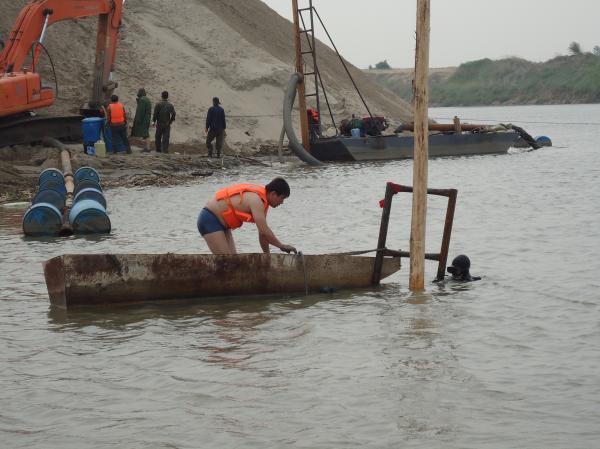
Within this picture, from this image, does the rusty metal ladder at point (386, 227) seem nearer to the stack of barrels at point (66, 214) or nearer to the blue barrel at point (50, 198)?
the stack of barrels at point (66, 214)

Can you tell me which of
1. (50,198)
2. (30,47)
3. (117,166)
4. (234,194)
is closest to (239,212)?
(234,194)

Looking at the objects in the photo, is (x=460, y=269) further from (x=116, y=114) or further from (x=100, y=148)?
(x=116, y=114)

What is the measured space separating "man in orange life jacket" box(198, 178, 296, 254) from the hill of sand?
1974 centimetres

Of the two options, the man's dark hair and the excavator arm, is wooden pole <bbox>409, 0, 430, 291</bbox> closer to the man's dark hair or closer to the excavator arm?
the man's dark hair

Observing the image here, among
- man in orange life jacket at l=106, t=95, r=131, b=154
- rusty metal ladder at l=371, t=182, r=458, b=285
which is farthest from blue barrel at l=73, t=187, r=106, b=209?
man in orange life jacket at l=106, t=95, r=131, b=154

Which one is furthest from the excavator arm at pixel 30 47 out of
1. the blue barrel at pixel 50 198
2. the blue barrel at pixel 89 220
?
the blue barrel at pixel 89 220

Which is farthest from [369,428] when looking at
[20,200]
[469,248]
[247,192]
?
[20,200]

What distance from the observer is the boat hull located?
30672 millimetres

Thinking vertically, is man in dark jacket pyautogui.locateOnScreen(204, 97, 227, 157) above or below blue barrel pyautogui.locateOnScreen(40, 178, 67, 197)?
above

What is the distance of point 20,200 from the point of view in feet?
66.7

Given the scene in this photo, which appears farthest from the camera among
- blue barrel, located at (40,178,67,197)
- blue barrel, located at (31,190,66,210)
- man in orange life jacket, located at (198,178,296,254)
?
blue barrel, located at (40,178,67,197)

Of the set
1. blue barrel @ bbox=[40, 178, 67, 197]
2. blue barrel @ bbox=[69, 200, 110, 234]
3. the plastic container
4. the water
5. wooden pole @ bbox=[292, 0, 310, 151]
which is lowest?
the water

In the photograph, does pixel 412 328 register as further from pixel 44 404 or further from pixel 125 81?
pixel 125 81

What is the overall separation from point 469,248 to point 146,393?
26.8ft
